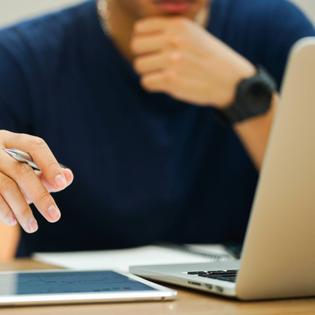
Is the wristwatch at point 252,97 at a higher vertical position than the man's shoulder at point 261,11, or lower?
lower

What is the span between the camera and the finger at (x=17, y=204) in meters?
0.70

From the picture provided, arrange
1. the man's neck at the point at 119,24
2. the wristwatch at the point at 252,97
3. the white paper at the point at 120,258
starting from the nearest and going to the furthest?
the white paper at the point at 120,258, the wristwatch at the point at 252,97, the man's neck at the point at 119,24

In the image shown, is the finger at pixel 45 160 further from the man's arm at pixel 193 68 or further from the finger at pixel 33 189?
the man's arm at pixel 193 68

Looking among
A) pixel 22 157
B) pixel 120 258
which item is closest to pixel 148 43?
pixel 120 258

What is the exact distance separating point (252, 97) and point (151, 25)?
0.74 feet

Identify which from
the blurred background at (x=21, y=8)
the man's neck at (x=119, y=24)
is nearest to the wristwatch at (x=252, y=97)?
the man's neck at (x=119, y=24)

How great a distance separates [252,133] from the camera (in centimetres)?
131

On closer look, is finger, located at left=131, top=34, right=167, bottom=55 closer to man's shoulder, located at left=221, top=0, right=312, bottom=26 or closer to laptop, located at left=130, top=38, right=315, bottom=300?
man's shoulder, located at left=221, top=0, right=312, bottom=26

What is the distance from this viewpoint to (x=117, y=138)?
1.36 m

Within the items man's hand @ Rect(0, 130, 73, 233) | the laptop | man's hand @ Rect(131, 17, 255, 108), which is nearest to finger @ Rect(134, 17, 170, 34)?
man's hand @ Rect(131, 17, 255, 108)

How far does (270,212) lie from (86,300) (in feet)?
0.59

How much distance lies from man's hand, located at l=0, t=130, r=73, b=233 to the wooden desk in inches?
4.1

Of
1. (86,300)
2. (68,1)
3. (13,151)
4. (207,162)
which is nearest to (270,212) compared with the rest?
(86,300)

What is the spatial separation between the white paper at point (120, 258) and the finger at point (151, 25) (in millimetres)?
417
